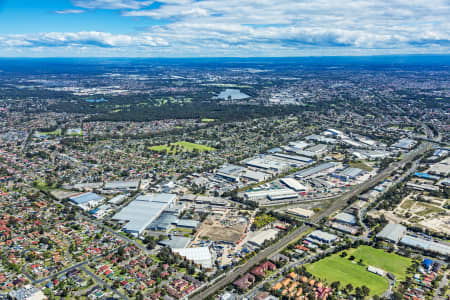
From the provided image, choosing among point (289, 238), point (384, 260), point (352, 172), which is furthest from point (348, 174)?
point (384, 260)

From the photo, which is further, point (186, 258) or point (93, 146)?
point (93, 146)

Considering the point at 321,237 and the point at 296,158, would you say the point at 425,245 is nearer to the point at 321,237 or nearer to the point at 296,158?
the point at 321,237

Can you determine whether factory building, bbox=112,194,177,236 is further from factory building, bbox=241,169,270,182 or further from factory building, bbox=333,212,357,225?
factory building, bbox=333,212,357,225

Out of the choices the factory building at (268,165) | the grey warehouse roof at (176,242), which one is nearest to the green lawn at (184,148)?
the factory building at (268,165)

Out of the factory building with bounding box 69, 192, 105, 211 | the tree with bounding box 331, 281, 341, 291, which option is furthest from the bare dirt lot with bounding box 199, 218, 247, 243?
the factory building with bounding box 69, 192, 105, 211

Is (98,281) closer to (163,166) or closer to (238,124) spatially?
(163,166)

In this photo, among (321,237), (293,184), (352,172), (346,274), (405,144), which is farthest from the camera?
(405,144)

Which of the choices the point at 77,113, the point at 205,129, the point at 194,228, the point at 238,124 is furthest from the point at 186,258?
the point at 77,113
